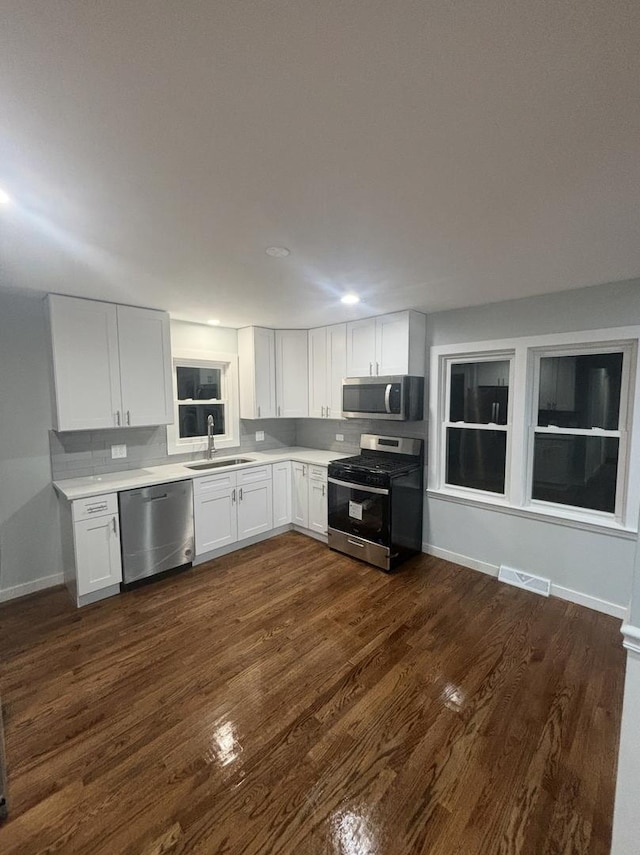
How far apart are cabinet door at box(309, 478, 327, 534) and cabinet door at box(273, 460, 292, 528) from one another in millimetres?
331

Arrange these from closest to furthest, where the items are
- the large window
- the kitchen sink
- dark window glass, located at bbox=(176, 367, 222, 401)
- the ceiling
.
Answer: the ceiling < the large window < the kitchen sink < dark window glass, located at bbox=(176, 367, 222, 401)

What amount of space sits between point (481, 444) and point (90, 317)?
11.9 feet

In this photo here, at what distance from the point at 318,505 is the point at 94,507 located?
213 cm

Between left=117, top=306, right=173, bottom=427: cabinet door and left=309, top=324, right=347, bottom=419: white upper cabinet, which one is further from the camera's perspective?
left=309, top=324, right=347, bottom=419: white upper cabinet

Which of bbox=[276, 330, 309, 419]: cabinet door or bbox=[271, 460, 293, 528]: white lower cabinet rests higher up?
bbox=[276, 330, 309, 419]: cabinet door

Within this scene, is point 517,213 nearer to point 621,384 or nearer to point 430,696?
point 621,384

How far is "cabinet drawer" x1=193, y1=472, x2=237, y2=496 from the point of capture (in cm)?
347

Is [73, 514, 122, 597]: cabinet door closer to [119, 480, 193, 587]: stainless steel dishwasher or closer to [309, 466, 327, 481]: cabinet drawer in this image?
[119, 480, 193, 587]: stainless steel dishwasher

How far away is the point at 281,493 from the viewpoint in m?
4.24

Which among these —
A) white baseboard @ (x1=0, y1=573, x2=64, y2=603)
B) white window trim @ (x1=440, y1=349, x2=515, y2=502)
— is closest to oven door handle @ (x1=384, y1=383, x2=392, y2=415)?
white window trim @ (x1=440, y1=349, x2=515, y2=502)

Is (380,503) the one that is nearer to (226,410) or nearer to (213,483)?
(213,483)

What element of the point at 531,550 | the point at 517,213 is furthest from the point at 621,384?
the point at 517,213

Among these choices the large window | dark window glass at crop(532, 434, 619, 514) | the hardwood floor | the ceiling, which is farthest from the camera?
the large window

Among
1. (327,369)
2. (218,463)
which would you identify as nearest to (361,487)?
(327,369)
